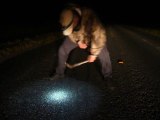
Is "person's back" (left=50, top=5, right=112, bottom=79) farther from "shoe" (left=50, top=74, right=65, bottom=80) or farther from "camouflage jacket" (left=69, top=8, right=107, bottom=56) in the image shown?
"shoe" (left=50, top=74, right=65, bottom=80)

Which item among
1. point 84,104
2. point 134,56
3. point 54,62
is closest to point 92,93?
point 84,104

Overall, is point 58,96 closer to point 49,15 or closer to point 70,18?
point 70,18

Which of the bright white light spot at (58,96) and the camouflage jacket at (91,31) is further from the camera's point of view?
the camouflage jacket at (91,31)

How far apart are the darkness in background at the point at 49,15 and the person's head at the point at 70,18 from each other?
0.38 m

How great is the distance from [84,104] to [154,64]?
4181 millimetres

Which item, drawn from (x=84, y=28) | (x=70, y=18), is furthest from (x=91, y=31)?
(x=70, y=18)

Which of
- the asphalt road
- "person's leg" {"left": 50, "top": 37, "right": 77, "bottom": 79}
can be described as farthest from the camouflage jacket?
the asphalt road

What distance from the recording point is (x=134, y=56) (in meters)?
9.77

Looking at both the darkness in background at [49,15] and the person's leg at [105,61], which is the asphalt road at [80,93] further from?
the darkness in background at [49,15]

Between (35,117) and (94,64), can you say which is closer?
(35,117)

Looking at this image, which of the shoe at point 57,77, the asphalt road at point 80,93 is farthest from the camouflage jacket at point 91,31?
the shoe at point 57,77

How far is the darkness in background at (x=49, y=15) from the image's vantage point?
2273 centimetres

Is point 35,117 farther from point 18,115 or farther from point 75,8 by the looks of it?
point 75,8

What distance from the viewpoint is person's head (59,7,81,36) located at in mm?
4980
